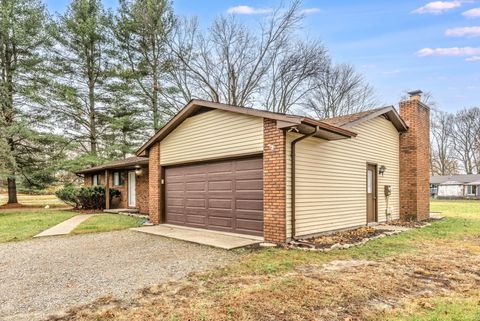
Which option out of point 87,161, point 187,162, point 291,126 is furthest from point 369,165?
point 87,161

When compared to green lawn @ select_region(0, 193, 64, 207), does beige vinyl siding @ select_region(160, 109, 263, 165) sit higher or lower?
higher

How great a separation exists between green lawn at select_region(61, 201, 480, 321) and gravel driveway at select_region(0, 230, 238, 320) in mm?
472

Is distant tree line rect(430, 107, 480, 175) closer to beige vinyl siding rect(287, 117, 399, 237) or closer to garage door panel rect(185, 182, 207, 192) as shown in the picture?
beige vinyl siding rect(287, 117, 399, 237)

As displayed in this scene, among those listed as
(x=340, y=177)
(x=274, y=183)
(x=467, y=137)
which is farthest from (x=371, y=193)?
(x=467, y=137)

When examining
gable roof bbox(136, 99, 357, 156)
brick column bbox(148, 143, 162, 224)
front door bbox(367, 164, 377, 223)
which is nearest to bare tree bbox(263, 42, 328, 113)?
front door bbox(367, 164, 377, 223)

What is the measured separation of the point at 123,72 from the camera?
21.2 metres

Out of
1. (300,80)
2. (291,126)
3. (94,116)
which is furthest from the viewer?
(300,80)

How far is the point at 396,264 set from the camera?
18.1ft

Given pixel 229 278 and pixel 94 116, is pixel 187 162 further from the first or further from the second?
pixel 94 116

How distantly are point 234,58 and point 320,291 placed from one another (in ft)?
67.2

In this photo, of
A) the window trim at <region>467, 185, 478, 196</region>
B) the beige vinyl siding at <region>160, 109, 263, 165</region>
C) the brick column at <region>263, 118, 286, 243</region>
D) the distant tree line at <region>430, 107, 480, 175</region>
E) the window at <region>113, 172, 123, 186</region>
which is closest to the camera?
the brick column at <region>263, 118, 286, 243</region>

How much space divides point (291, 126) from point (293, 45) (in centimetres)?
1774

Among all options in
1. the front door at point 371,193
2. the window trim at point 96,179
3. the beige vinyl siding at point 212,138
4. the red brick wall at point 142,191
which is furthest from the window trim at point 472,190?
the window trim at point 96,179

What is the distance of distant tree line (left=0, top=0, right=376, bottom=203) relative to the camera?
754 inches
